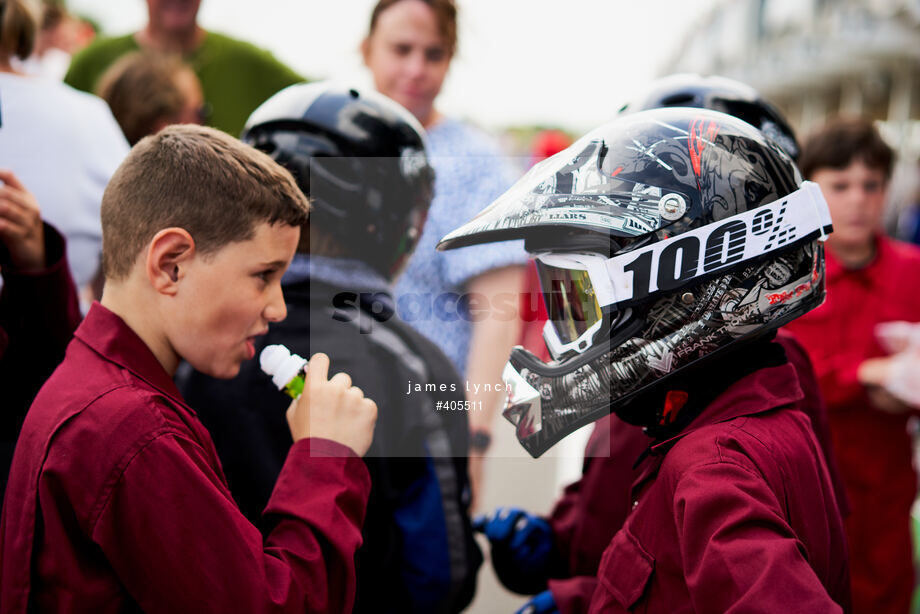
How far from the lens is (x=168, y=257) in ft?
5.09

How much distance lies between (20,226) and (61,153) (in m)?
0.43

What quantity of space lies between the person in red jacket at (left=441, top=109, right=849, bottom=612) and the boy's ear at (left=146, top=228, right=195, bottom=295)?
52 cm

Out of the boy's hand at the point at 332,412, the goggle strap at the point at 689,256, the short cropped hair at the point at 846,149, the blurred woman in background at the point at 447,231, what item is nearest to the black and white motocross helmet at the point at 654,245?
the goggle strap at the point at 689,256

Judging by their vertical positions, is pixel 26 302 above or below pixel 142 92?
below

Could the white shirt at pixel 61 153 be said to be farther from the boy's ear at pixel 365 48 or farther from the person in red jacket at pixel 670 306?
the boy's ear at pixel 365 48

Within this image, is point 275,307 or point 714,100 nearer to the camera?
point 275,307

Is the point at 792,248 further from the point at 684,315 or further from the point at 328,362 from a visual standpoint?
the point at 328,362

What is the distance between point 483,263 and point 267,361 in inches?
49.0

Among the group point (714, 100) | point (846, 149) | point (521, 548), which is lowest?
point (521, 548)

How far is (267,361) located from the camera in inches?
67.9

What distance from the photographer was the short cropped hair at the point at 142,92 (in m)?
3.38

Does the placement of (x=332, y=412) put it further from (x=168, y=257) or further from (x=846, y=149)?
(x=846, y=149)

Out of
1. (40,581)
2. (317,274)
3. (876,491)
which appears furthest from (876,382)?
(40,581)

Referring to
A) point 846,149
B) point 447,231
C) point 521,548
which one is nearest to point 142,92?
point 447,231
